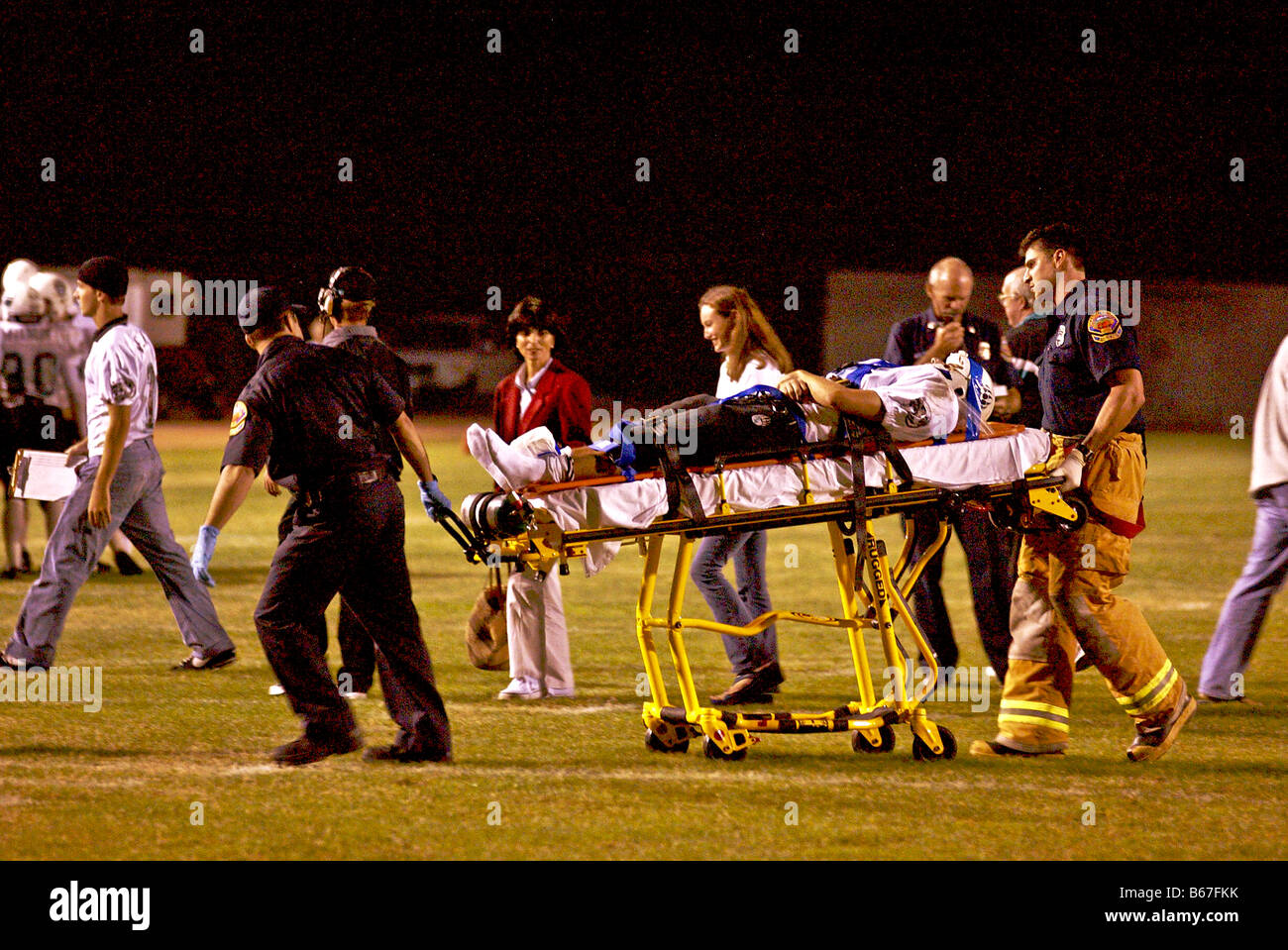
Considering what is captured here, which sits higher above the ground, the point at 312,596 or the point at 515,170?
the point at 515,170

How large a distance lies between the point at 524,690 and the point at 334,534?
198cm

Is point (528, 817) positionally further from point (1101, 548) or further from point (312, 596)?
point (1101, 548)

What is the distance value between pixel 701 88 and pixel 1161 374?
35.7 ft

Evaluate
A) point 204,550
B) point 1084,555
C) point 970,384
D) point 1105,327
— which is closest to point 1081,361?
point 1105,327

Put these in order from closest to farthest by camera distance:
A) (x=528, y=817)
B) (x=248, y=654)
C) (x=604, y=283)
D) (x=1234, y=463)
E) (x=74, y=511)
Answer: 1. (x=528, y=817)
2. (x=74, y=511)
3. (x=248, y=654)
4. (x=1234, y=463)
5. (x=604, y=283)

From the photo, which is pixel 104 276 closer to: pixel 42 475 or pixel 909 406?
pixel 42 475

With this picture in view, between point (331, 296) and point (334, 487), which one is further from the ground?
point (331, 296)

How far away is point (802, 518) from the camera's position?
18.9 feet

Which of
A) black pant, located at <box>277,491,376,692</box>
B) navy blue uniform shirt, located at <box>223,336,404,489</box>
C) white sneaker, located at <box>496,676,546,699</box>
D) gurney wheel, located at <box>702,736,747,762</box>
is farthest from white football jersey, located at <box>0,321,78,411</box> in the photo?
gurney wheel, located at <box>702,736,747,762</box>

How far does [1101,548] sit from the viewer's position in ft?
20.0

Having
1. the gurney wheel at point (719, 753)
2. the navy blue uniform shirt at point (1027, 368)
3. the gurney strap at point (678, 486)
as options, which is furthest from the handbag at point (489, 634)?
the navy blue uniform shirt at point (1027, 368)

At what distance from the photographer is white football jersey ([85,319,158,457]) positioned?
7.41m

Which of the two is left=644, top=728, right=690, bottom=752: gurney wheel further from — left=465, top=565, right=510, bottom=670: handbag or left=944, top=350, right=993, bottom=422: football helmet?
left=944, top=350, right=993, bottom=422: football helmet

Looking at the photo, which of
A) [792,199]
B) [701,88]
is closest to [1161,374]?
[792,199]
